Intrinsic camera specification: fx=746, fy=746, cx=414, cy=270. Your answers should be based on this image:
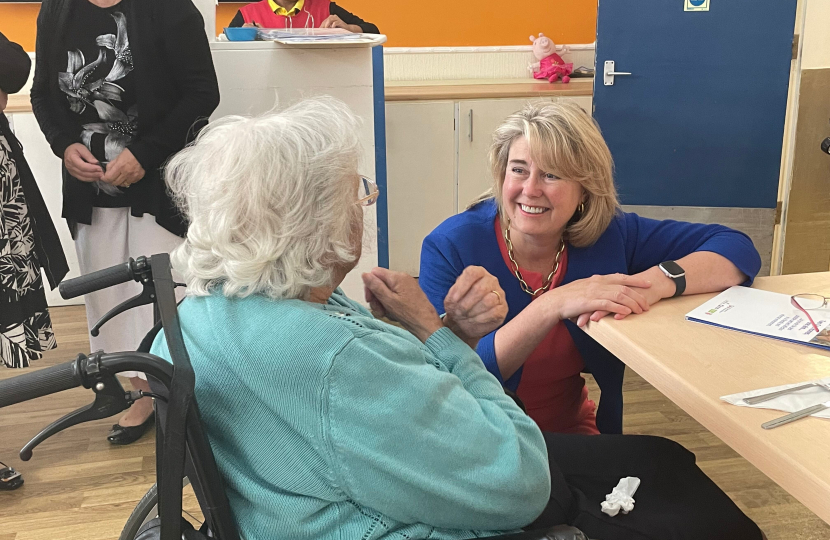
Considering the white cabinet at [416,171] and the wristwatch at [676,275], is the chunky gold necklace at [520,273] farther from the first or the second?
the white cabinet at [416,171]

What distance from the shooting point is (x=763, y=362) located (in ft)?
3.82

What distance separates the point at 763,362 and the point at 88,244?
2.06m

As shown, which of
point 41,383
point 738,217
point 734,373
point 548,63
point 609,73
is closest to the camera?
point 41,383

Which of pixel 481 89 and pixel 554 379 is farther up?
pixel 481 89

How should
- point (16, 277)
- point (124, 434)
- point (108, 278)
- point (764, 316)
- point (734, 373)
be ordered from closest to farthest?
point (108, 278)
point (734, 373)
point (764, 316)
point (16, 277)
point (124, 434)

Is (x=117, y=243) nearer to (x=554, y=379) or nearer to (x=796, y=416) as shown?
(x=554, y=379)

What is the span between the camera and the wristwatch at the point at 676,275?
146 cm

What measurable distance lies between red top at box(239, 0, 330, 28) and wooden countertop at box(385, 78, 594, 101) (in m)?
0.53

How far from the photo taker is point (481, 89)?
3973mm

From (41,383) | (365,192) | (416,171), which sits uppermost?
(365,192)

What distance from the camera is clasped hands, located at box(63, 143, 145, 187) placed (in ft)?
7.36

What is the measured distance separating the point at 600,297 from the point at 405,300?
44cm

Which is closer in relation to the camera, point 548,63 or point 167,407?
point 167,407

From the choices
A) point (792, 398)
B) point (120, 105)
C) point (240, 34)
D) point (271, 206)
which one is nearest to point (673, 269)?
point (792, 398)
